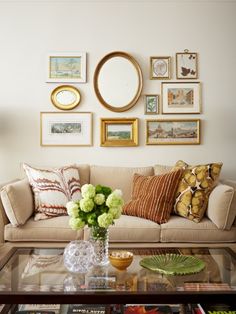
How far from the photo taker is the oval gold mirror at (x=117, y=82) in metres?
3.48

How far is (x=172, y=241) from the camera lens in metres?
2.56

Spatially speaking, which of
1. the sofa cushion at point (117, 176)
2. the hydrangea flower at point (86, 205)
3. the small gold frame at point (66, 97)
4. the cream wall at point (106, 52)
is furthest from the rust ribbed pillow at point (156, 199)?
the small gold frame at point (66, 97)

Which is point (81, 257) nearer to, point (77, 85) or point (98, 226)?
point (98, 226)

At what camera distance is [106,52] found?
3.50 m

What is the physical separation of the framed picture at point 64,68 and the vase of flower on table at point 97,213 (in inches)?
77.3

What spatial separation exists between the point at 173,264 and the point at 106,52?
93.8 inches

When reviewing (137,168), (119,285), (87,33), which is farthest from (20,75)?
(119,285)

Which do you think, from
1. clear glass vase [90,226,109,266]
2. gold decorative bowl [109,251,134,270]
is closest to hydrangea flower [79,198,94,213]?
clear glass vase [90,226,109,266]

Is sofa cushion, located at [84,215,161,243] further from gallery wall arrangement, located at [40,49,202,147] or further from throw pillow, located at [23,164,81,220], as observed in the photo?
gallery wall arrangement, located at [40,49,202,147]

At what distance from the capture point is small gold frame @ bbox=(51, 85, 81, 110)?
3471 millimetres

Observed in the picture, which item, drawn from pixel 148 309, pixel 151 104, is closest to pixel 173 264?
pixel 148 309

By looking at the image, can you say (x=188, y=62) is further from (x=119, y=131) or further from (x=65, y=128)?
(x=65, y=128)

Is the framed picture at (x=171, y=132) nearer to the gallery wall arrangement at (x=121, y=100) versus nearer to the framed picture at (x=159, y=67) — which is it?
the gallery wall arrangement at (x=121, y=100)

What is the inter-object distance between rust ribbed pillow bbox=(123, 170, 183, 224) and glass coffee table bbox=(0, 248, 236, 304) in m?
0.77
